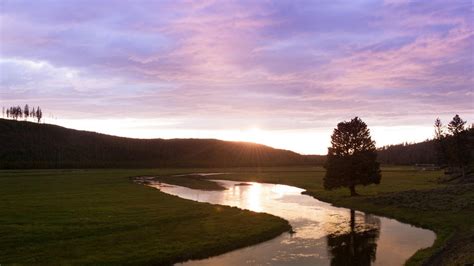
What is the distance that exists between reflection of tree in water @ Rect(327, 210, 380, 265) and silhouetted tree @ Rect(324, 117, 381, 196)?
65.9 feet

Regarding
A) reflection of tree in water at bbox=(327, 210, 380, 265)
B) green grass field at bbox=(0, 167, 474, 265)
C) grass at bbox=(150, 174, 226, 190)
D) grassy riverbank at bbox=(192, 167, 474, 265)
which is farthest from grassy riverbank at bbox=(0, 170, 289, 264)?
grass at bbox=(150, 174, 226, 190)

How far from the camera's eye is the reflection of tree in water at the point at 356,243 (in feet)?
104

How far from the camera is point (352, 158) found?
228 feet

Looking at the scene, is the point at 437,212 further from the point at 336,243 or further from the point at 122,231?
the point at 122,231

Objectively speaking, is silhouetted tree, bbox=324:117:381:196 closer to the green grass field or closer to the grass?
the green grass field

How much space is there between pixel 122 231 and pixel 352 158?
41372 mm

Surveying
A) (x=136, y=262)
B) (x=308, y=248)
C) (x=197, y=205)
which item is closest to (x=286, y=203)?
(x=197, y=205)

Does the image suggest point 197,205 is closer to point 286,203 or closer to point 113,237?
point 286,203

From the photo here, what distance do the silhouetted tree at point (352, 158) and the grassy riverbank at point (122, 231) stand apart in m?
21.5

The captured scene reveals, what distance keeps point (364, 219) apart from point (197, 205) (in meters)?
22.2

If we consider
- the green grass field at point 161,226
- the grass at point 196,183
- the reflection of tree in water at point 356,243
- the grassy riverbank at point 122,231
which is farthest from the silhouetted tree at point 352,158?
the grass at point 196,183

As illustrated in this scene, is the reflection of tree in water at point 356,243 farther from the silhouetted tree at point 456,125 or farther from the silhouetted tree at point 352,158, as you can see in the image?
the silhouetted tree at point 456,125

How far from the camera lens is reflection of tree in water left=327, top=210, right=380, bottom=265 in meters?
31.8

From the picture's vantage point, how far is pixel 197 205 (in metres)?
60.1
